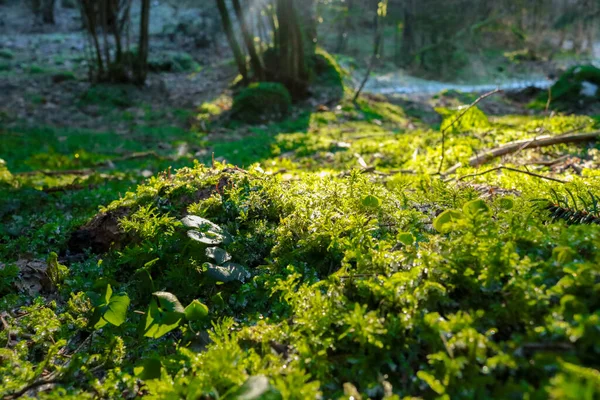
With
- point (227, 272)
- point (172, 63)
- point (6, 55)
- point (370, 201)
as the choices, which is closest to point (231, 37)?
point (172, 63)

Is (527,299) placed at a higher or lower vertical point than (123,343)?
higher

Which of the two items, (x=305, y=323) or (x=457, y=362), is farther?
(x=305, y=323)

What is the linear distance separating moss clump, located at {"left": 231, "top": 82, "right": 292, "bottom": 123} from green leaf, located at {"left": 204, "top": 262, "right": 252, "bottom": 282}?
9.13 metres

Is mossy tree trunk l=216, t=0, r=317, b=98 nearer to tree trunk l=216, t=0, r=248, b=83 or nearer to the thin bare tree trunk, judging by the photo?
tree trunk l=216, t=0, r=248, b=83

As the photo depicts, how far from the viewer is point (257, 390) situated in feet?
4.20

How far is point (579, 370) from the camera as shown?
1023 mm

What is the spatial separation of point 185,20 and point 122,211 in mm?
25281

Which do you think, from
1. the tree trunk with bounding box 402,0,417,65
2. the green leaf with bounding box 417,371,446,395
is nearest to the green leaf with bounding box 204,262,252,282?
the green leaf with bounding box 417,371,446,395

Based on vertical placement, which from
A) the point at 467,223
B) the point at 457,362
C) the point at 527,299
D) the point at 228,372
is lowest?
the point at 228,372

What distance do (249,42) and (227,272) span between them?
11326 millimetres

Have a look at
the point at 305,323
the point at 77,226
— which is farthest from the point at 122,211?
the point at 305,323

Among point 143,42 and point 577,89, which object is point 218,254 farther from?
point 143,42

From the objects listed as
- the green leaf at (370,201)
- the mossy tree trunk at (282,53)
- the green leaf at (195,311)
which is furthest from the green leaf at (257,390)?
the mossy tree trunk at (282,53)

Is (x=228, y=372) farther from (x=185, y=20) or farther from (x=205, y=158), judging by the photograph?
(x=185, y=20)
